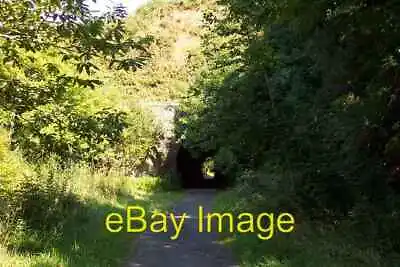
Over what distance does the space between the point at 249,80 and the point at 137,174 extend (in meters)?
15.8

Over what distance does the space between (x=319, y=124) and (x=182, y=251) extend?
10.9ft

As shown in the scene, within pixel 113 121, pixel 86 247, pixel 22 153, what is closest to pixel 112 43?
pixel 113 121

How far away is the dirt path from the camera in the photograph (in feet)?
27.3

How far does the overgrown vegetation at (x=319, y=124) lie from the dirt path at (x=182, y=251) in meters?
0.46

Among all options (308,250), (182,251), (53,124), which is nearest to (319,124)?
(308,250)

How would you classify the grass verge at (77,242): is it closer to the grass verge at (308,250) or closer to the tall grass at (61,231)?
the tall grass at (61,231)

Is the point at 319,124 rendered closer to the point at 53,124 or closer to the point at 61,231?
the point at 53,124

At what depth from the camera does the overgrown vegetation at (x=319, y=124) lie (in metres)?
6.39

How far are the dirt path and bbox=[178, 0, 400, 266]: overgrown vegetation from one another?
457mm

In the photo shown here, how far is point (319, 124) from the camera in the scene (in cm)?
945

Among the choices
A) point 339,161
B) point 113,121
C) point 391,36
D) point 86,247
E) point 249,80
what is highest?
point 249,80

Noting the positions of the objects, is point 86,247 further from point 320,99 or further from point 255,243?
point 320,99

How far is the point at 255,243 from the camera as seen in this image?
8930 millimetres

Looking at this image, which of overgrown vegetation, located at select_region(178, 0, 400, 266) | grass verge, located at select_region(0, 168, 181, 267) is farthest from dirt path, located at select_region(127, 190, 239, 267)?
overgrown vegetation, located at select_region(178, 0, 400, 266)
